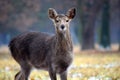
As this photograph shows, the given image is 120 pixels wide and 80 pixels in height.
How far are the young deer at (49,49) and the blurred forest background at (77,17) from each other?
29806 mm

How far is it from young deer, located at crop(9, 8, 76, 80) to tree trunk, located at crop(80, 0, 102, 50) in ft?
97.1

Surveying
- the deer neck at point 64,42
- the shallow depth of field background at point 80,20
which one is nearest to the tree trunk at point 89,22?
the shallow depth of field background at point 80,20

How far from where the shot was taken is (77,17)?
56.8m

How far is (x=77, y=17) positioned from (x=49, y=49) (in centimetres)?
4597

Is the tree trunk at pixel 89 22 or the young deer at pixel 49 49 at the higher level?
the tree trunk at pixel 89 22

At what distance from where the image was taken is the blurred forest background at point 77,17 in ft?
139

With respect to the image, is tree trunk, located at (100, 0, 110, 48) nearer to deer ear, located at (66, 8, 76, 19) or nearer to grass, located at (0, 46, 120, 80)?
grass, located at (0, 46, 120, 80)

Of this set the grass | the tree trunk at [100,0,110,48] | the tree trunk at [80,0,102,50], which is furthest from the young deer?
the tree trunk at [100,0,110,48]

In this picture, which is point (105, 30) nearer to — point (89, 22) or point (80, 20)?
point (80, 20)

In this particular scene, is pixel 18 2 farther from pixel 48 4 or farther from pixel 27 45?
pixel 27 45

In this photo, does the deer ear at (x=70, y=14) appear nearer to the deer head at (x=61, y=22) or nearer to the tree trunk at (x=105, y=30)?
the deer head at (x=61, y=22)

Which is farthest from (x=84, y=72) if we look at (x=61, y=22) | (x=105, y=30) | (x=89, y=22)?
(x=105, y=30)

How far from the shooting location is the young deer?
1048cm

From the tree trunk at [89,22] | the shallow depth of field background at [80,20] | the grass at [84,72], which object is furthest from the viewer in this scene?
the tree trunk at [89,22]
